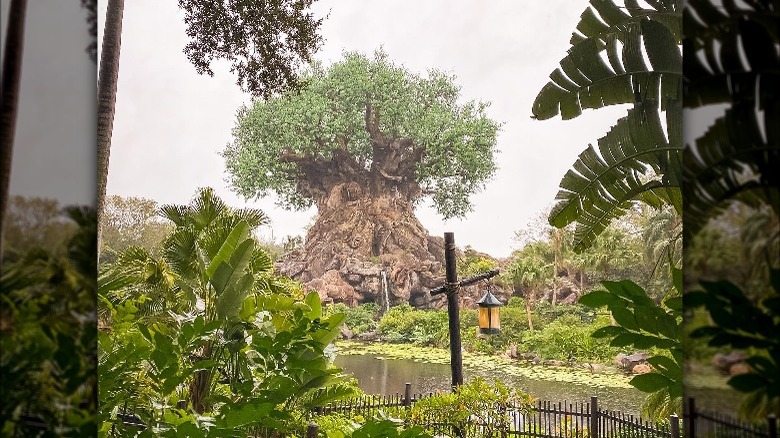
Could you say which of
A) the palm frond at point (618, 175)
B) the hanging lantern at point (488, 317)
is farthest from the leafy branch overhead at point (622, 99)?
the hanging lantern at point (488, 317)

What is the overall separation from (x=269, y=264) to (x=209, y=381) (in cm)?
109

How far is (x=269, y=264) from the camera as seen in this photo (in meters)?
3.41

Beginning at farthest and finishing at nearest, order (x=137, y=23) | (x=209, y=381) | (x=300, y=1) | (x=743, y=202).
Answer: (x=137, y=23)
(x=300, y=1)
(x=209, y=381)
(x=743, y=202)

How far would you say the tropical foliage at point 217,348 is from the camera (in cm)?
111

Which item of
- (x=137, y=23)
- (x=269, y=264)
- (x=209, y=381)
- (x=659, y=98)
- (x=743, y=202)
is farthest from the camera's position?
(x=137, y=23)

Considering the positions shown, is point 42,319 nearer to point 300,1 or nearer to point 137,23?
point 300,1

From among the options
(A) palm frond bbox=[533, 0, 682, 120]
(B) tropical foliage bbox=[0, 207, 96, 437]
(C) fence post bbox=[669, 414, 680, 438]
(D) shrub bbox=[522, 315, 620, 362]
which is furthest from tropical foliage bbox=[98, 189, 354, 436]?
(D) shrub bbox=[522, 315, 620, 362]

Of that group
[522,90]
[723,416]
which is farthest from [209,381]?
[522,90]

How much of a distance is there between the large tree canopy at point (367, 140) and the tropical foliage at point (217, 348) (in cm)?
890

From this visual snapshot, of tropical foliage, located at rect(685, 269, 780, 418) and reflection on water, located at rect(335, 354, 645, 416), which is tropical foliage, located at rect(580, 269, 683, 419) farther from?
reflection on water, located at rect(335, 354, 645, 416)

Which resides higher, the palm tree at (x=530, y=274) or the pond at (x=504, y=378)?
the palm tree at (x=530, y=274)

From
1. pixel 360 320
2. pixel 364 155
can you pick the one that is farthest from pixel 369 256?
pixel 364 155

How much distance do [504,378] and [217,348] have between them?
A: 6.77 m

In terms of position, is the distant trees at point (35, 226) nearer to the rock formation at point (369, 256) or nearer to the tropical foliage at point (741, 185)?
the tropical foliage at point (741, 185)
